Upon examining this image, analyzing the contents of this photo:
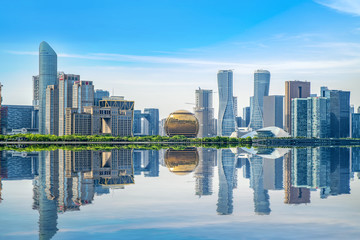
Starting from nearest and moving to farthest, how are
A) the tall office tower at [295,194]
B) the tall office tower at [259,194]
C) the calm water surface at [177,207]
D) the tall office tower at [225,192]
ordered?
1. the calm water surface at [177,207]
2. the tall office tower at [259,194]
3. the tall office tower at [225,192]
4. the tall office tower at [295,194]

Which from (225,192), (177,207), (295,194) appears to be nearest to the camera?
(177,207)

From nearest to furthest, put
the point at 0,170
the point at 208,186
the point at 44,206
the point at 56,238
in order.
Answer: the point at 56,238
the point at 44,206
the point at 208,186
the point at 0,170

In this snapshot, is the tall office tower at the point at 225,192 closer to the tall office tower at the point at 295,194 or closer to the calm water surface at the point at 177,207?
the calm water surface at the point at 177,207

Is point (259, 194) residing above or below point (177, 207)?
below

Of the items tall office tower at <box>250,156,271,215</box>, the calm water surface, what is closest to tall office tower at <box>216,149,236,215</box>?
the calm water surface

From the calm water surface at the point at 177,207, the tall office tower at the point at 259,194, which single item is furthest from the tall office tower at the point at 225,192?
the tall office tower at the point at 259,194

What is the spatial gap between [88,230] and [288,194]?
17.6 meters

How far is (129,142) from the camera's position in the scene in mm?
173875

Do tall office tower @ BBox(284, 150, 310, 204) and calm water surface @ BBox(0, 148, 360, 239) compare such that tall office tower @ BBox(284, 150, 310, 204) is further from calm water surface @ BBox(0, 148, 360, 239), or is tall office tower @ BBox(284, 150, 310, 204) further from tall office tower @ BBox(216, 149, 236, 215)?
tall office tower @ BBox(216, 149, 236, 215)

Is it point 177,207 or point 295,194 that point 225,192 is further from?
point 177,207

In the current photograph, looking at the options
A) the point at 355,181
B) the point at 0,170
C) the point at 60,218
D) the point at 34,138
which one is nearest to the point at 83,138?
the point at 34,138

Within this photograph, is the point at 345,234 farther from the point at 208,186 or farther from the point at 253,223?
the point at 208,186

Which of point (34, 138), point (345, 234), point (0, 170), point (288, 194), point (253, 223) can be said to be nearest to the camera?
point (345, 234)

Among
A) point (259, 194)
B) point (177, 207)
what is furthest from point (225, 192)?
point (177, 207)
